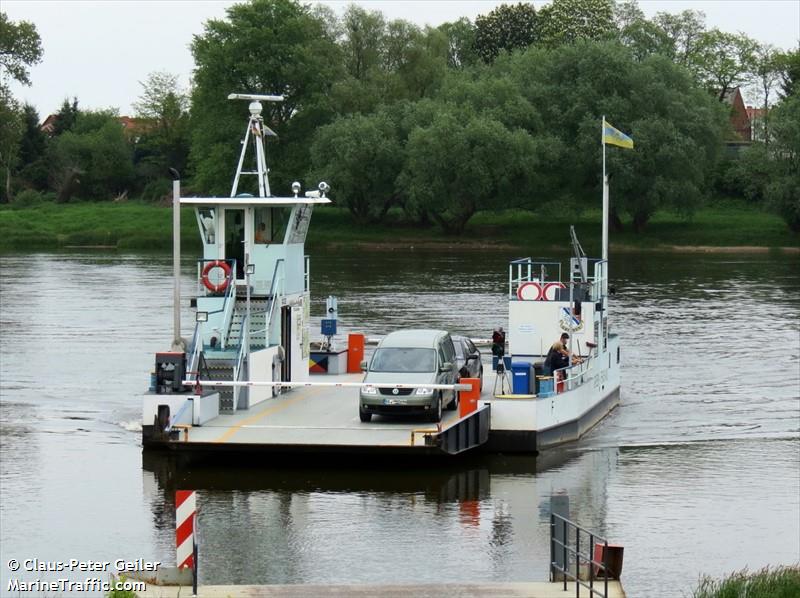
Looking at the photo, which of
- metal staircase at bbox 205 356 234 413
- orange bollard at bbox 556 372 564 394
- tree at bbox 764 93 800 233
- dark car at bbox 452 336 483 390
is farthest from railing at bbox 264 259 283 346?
tree at bbox 764 93 800 233

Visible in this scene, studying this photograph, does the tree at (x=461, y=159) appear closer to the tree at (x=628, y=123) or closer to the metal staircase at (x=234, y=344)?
the tree at (x=628, y=123)

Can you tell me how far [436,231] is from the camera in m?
91.3

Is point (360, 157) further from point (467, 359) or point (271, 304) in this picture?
point (271, 304)

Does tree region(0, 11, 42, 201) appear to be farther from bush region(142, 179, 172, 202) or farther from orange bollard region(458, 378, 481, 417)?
Answer: orange bollard region(458, 378, 481, 417)

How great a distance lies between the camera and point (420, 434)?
23844mm

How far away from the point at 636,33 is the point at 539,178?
29.2 meters

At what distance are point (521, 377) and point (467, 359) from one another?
301 cm

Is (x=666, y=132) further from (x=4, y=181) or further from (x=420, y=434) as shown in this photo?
(x=420, y=434)

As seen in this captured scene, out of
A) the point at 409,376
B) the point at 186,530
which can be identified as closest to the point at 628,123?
the point at 409,376

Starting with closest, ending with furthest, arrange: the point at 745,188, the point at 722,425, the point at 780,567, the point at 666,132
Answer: the point at 780,567 → the point at 722,425 → the point at 666,132 → the point at 745,188

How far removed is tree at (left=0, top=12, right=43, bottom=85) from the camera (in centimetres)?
10481

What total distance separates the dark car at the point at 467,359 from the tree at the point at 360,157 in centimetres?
5744

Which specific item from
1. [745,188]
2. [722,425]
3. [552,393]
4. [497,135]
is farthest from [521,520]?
[745,188]

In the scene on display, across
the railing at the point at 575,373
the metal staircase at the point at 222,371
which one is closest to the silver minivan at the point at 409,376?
the railing at the point at 575,373
